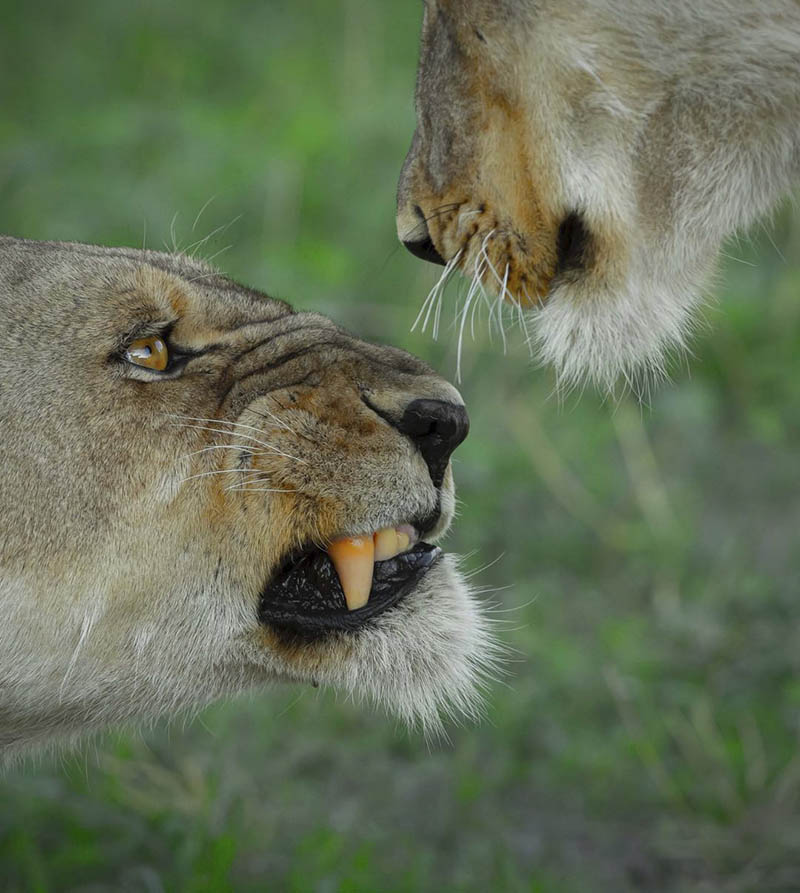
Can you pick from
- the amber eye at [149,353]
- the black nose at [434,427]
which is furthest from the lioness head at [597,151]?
the amber eye at [149,353]

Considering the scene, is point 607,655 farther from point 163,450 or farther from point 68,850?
point 163,450

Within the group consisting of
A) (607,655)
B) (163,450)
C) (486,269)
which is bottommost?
(607,655)

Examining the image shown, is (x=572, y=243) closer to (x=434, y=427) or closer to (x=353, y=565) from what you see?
(x=434, y=427)

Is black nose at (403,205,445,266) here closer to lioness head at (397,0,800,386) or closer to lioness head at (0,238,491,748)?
lioness head at (397,0,800,386)

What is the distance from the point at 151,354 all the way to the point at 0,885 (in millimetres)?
1407

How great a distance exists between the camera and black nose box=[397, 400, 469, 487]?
106 inches

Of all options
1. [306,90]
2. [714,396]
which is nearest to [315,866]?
[714,396]

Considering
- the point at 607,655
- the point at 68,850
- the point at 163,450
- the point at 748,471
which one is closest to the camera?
the point at 163,450

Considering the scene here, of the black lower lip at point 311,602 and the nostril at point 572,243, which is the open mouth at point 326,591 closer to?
the black lower lip at point 311,602

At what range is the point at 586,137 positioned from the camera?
115 inches

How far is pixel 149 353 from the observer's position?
2.76 metres

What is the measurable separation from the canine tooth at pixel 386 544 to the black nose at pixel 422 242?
0.72 m

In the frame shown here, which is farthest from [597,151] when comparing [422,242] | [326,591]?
[326,591]

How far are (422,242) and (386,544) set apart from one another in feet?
2.52
